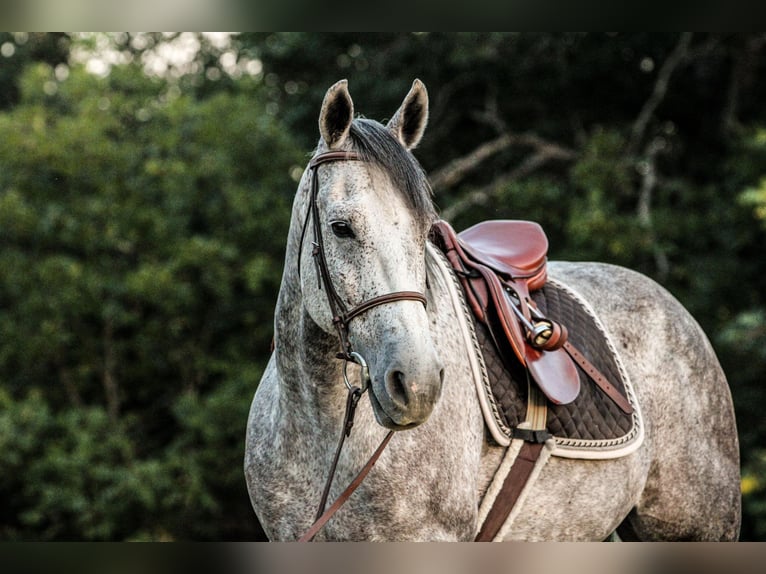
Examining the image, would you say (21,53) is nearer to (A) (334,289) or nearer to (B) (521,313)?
(B) (521,313)

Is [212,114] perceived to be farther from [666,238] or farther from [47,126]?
[666,238]

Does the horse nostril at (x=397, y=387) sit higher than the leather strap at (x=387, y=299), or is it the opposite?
the leather strap at (x=387, y=299)

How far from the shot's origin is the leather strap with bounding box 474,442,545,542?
104 inches

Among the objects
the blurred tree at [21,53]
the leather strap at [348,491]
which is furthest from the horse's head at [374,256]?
the blurred tree at [21,53]

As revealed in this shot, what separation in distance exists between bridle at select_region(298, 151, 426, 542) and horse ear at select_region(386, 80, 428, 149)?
0.78ft

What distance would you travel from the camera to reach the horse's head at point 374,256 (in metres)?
2.00

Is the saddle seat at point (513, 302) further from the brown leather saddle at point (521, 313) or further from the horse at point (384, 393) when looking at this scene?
the horse at point (384, 393)

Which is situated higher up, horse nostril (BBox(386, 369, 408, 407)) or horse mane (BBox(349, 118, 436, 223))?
horse mane (BBox(349, 118, 436, 223))

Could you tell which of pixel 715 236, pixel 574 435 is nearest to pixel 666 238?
pixel 715 236

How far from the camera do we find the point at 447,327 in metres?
2.62

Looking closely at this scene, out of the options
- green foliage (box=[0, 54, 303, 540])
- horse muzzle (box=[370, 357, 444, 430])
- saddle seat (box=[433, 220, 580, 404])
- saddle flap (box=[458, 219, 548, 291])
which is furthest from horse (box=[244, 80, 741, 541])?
green foliage (box=[0, 54, 303, 540])

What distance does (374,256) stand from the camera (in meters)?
2.12

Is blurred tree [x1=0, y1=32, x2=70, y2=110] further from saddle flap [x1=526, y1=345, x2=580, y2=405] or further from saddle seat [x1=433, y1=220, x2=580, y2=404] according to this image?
saddle flap [x1=526, y1=345, x2=580, y2=405]
